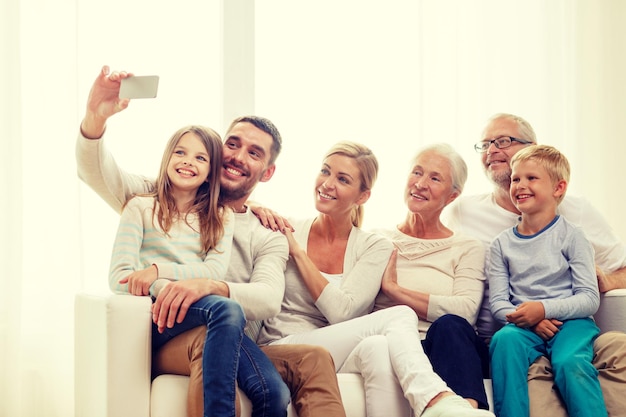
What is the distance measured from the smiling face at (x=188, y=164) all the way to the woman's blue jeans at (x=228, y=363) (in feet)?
1.39

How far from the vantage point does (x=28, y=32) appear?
2.88m

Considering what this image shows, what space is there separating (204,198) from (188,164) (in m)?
0.12

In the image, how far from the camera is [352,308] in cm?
237

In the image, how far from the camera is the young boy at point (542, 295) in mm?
2080

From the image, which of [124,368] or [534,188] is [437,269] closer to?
[534,188]

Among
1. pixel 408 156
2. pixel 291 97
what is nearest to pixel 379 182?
pixel 408 156

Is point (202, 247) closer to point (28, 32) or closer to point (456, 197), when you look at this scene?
point (456, 197)

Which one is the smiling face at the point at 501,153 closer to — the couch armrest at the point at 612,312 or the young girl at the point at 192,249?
the couch armrest at the point at 612,312

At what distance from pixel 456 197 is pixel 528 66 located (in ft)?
3.41

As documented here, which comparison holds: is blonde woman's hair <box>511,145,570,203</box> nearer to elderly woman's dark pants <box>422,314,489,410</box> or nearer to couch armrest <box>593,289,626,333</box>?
couch armrest <box>593,289,626,333</box>

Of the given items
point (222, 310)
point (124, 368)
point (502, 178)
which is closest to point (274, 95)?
point (502, 178)

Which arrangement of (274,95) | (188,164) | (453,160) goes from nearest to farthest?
(188,164), (453,160), (274,95)

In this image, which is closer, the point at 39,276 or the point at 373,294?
the point at 373,294

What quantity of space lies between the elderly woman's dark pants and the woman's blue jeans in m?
0.48
